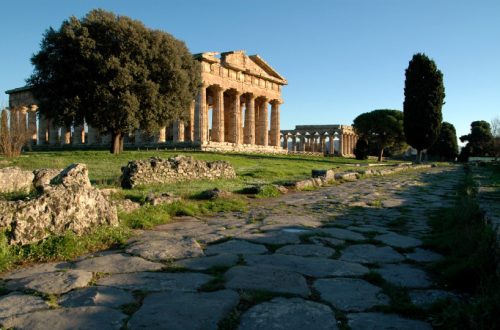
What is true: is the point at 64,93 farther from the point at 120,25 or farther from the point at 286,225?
the point at 286,225

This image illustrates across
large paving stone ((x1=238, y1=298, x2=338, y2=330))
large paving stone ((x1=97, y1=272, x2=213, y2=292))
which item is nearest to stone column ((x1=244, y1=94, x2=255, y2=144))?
large paving stone ((x1=97, y1=272, x2=213, y2=292))

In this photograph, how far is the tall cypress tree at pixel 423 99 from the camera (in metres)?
38.8

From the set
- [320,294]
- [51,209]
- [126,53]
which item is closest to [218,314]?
[320,294]

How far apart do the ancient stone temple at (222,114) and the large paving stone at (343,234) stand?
2955 centimetres

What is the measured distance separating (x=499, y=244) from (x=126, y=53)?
24.2m

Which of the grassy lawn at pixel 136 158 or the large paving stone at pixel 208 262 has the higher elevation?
the grassy lawn at pixel 136 158

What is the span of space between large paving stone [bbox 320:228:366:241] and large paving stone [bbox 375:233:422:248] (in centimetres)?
23

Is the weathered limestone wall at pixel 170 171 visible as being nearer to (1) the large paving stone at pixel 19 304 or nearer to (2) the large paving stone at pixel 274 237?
(2) the large paving stone at pixel 274 237

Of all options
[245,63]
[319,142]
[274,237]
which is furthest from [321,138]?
[274,237]

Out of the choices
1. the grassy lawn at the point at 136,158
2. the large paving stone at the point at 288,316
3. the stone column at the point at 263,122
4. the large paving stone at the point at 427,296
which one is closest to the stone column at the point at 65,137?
the stone column at the point at 263,122

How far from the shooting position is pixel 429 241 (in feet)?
16.2

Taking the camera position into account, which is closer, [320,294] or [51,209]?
[320,294]

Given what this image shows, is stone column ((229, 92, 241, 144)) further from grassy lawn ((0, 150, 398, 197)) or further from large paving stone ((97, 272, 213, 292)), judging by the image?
large paving stone ((97, 272, 213, 292))

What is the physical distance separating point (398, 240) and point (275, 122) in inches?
1835
